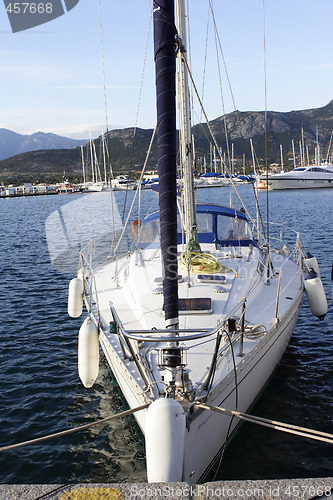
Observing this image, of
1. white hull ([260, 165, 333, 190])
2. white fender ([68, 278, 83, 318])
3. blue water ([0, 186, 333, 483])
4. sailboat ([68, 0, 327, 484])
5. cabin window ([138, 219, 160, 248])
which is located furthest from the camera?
white hull ([260, 165, 333, 190])

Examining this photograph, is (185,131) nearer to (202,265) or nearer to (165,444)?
(202,265)

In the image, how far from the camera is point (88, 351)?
20.3 ft

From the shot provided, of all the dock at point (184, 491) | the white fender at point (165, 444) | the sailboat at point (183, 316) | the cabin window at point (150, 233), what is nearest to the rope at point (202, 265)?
the sailboat at point (183, 316)

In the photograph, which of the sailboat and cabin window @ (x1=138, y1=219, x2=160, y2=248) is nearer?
the sailboat

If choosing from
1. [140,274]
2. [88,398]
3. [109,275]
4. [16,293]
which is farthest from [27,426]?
[16,293]

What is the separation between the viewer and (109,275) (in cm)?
1045

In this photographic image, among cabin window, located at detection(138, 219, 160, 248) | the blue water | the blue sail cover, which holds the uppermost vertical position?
the blue sail cover

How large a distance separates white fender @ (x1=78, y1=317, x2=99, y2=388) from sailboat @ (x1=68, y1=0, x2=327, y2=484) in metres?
0.02

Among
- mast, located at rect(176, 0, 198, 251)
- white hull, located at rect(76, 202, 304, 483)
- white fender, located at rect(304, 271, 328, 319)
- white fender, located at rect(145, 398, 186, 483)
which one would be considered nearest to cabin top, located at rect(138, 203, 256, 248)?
white hull, located at rect(76, 202, 304, 483)

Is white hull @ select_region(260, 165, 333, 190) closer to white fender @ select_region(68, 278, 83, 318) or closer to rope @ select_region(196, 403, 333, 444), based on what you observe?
white fender @ select_region(68, 278, 83, 318)

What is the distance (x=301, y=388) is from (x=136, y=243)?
522 centimetres

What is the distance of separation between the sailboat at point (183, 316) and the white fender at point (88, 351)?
16 millimetres

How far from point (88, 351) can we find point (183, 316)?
154 cm

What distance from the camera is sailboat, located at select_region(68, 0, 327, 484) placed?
4473 millimetres
